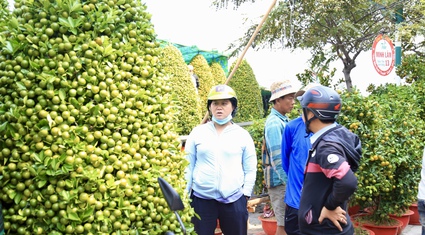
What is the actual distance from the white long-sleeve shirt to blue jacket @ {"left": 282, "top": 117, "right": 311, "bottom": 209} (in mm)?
395

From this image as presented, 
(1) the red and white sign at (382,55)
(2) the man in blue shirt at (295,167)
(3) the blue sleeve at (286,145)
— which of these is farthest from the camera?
(1) the red and white sign at (382,55)

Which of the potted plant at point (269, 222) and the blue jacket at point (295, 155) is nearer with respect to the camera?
the blue jacket at point (295, 155)

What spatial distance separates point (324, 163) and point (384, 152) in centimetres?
312

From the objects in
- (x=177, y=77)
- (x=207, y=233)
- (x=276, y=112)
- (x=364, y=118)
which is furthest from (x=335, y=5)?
(x=207, y=233)

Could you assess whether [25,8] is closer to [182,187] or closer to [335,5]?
[182,187]

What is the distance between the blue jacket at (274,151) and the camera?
13.7 feet

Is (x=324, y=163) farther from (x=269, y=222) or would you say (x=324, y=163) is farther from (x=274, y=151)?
(x=269, y=222)

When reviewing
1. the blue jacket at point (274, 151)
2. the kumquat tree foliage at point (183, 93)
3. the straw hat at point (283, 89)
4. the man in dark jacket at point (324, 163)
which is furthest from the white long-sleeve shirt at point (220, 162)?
the kumquat tree foliage at point (183, 93)

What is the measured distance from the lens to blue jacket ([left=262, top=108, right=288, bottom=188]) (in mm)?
4176

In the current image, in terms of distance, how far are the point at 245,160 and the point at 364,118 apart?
2.08m

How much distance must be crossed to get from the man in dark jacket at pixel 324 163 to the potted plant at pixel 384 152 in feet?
8.38

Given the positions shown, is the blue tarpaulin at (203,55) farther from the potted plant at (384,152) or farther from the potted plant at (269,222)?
the potted plant at (269,222)

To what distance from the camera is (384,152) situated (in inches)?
217

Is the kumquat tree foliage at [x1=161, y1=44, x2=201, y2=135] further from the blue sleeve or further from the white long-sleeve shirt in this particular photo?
the blue sleeve
